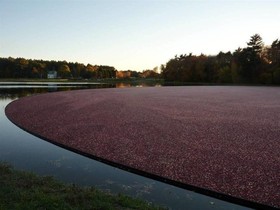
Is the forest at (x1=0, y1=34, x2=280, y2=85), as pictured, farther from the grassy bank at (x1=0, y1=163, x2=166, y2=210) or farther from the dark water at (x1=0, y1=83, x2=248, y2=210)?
the grassy bank at (x1=0, y1=163, x2=166, y2=210)

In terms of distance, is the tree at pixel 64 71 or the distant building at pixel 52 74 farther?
the tree at pixel 64 71

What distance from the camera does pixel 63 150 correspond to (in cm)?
1421

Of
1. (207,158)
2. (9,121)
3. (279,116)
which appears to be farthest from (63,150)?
(279,116)

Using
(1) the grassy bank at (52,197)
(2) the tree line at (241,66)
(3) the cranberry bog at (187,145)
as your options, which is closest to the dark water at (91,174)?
(3) the cranberry bog at (187,145)

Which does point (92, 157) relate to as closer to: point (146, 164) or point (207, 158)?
point (146, 164)

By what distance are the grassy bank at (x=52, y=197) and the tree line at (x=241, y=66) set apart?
93.1m

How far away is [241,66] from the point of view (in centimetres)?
10362

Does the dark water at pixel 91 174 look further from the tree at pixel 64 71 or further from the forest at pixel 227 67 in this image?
the tree at pixel 64 71

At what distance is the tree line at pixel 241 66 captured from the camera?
3836 inches

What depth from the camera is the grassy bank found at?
24.0ft

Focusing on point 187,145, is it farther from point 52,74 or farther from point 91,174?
point 52,74

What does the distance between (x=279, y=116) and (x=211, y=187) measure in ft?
55.3

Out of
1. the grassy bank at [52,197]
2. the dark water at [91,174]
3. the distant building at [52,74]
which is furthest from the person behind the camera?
the distant building at [52,74]

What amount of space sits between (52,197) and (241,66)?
103341 millimetres
